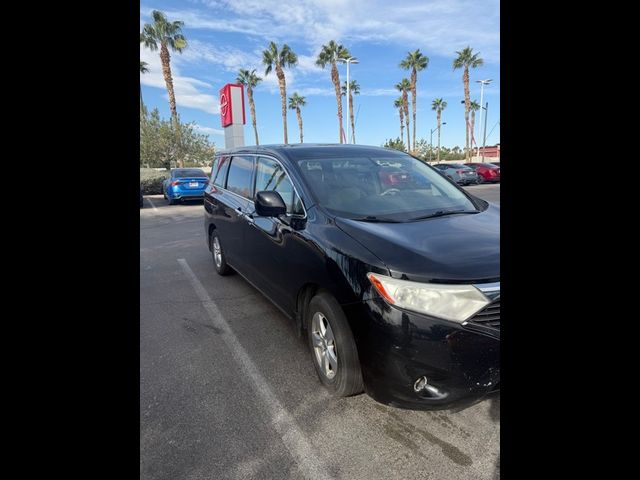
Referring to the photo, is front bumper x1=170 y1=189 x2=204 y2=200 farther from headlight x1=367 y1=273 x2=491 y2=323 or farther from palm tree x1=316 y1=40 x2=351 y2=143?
palm tree x1=316 y1=40 x2=351 y2=143

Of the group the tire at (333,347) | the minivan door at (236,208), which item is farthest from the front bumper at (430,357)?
the minivan door at (236,208)

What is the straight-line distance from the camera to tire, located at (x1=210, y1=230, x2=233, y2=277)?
17.3 feet

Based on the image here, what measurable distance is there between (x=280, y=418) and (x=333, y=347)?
21.9 inches

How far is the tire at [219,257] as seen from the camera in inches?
207

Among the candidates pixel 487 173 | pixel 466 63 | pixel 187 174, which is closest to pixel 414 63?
pixel 466 63

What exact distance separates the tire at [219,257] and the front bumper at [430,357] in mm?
3542

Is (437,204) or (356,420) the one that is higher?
(437,204)

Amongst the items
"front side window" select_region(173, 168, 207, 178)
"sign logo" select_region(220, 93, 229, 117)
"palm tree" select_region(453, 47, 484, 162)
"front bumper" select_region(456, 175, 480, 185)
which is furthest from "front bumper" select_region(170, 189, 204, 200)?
"palm tree" select_region(453, 47, 484, 162)

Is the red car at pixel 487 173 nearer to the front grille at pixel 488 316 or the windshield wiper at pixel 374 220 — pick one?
the windshield wiper at pixel 374 220
